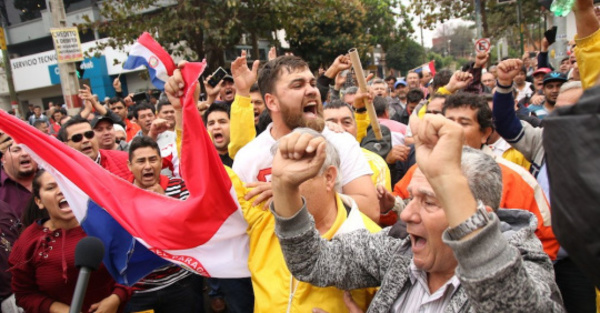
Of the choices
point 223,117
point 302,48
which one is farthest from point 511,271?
point 302,48

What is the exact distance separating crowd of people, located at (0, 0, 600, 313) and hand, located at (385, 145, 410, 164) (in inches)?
0.5

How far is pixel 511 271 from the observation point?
1.24 meters

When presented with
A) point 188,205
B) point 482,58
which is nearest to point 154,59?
point 188,205

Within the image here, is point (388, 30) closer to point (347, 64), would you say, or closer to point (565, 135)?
point (347, 64)

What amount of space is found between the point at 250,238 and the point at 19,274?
1639mm

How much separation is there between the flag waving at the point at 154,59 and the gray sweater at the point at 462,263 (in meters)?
1.58

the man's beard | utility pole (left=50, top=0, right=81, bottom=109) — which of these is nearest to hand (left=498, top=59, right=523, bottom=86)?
the man's beard

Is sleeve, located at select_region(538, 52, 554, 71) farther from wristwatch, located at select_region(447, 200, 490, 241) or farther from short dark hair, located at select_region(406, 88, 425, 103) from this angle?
wristwatch, located at select_region(447, 200, 490, 241)

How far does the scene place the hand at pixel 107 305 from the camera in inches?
119

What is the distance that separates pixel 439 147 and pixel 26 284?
2.91 metres

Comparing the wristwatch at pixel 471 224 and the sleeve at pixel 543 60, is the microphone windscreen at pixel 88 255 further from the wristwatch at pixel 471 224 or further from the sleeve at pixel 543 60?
the sleeve at pixel 543 60

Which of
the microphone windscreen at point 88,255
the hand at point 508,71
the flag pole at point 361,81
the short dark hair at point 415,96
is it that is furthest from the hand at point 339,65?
the short dark hair at point 415,96

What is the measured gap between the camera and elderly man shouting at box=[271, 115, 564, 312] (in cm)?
125

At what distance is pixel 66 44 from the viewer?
27.5ft
